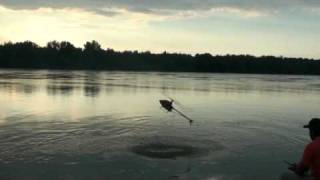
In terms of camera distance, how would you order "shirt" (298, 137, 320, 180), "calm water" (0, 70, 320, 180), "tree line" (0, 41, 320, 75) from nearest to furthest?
"shirt" (298, 137, 320, 180) → "calm water" (0, 70, 320, 180) → "tree line" (0, 41, 320, 75)

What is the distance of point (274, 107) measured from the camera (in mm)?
33312

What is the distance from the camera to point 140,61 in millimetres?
191625

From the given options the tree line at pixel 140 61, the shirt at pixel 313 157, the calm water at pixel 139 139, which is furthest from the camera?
the tree line at pixel 140 61

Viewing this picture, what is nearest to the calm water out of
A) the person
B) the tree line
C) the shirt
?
the person

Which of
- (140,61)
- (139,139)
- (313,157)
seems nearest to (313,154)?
(313,157)

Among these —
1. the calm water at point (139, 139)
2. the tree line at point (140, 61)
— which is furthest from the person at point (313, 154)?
the tree line at point (140, 61)

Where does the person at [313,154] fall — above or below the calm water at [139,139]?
above

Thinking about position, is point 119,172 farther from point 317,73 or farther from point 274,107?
point 317,73

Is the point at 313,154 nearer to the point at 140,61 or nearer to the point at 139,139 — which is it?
the point at 139,139

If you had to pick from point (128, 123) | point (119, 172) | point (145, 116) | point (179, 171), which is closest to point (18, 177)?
point (119, 172)

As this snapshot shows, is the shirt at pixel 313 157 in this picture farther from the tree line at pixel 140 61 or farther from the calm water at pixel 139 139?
the tree line at pixel 140 61

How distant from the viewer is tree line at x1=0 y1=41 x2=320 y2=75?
17188 centimetres

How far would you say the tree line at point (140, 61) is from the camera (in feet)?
564

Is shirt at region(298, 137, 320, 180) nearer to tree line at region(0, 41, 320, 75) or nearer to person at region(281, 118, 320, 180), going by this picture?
person at region(281, 118, 320, 180)
